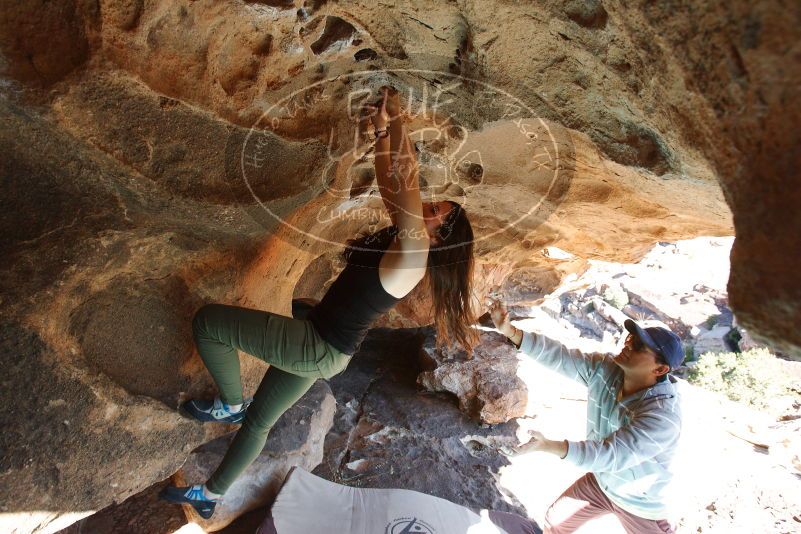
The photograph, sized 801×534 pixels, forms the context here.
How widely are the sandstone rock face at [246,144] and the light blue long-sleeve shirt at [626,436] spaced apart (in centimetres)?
79

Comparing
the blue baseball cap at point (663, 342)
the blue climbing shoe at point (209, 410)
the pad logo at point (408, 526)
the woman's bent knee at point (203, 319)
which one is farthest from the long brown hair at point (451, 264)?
the pad logo at point (408, 526)

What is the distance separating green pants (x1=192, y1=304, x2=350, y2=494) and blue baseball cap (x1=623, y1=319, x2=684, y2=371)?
3.82 feet

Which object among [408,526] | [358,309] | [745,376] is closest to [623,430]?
[358,309]

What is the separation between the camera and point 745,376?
10.7 metres

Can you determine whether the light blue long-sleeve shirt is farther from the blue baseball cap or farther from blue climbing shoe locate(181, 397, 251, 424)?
blue climbing shoe locate(181, 397, 251, 424)

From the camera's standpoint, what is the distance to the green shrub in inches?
408

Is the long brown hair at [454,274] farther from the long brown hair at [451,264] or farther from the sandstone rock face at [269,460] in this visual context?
the sandstone rock face at [269,460]

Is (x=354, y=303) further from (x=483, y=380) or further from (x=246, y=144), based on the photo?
(x=483, y=380)

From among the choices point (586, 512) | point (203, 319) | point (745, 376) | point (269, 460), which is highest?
point (203, 319)

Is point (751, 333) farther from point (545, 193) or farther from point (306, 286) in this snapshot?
point (306, 286)

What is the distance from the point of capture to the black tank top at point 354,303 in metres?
1.63

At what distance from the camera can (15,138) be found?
1.39 m

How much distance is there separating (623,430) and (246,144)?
169 cm

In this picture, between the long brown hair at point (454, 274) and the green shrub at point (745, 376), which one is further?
the green shrub at point (745, 376)
